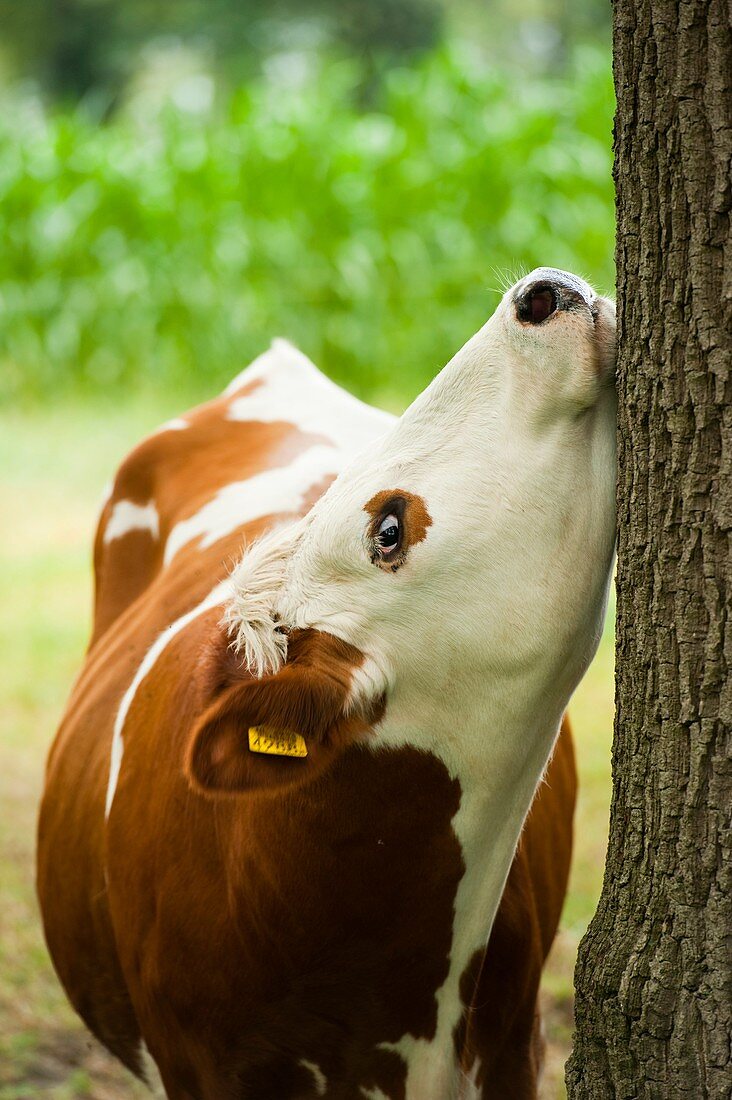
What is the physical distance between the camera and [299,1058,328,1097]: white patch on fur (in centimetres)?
179

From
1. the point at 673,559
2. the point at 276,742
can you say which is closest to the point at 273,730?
the point at 276,742

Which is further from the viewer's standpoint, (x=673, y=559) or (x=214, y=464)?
(x=214, y=464)

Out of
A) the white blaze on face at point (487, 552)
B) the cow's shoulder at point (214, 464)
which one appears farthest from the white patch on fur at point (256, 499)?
the white blaze on face at point (487, 552)

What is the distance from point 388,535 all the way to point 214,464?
1292 millimetres

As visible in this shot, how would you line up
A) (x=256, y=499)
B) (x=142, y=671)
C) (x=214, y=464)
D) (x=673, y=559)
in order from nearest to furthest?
(x=673, y=559) → (x=142, y=671) → (x=256, y=499) → (x=214, y=464)

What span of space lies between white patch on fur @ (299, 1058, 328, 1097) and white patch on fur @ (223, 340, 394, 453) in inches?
49.1

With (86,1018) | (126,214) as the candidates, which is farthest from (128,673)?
(126,214)

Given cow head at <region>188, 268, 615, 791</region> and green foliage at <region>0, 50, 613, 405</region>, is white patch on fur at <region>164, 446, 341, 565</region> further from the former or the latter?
green foliage at <region>0, 50, 613, 405</region>

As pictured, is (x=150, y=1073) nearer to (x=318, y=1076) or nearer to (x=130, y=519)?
(x=318, y=1076)

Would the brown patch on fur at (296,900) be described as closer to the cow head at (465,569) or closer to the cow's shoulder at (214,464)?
the cow head at (465,569)

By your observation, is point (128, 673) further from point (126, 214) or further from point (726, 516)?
point (126, 214)

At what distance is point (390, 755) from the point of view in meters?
1.66

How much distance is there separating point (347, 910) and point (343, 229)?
7.77 m

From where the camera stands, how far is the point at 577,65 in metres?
9.37
